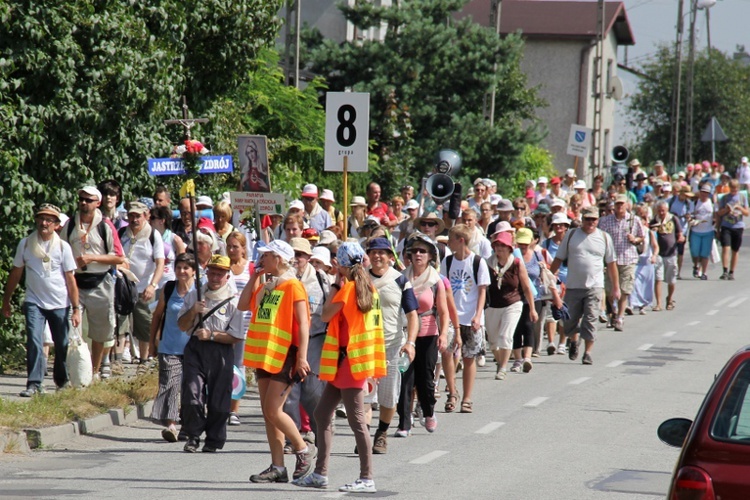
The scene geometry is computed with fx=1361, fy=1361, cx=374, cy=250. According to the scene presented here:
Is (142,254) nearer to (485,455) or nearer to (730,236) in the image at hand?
(485,455)

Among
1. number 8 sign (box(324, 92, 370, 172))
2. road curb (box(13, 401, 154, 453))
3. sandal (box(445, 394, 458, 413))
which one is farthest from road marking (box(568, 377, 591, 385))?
road curb (box(13, 401, 154, 453))

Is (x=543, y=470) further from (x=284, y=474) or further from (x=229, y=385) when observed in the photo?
(x=229, y=385)

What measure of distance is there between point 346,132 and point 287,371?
5790 millimetres

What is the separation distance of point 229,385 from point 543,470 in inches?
105

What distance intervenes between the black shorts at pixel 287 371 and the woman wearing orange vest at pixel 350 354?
238 millimetres

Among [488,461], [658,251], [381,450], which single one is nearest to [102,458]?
[381,450]

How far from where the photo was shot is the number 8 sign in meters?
14.7

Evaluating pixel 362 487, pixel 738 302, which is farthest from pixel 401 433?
pixel 738 302

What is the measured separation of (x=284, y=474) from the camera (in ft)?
31.3

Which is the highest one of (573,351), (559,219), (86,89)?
(86,89)

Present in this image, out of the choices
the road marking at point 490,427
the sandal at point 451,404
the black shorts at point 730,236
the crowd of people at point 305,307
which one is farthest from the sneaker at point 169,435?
the black shorts at point 730,236

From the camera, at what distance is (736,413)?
5527 millimetres

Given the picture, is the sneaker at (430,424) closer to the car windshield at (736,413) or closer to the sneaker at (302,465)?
the sneaker at (302,465)

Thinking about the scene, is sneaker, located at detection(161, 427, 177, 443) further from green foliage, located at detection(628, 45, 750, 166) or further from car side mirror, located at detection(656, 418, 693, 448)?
green foliage, located at detection(628, 45, 750, 166)
